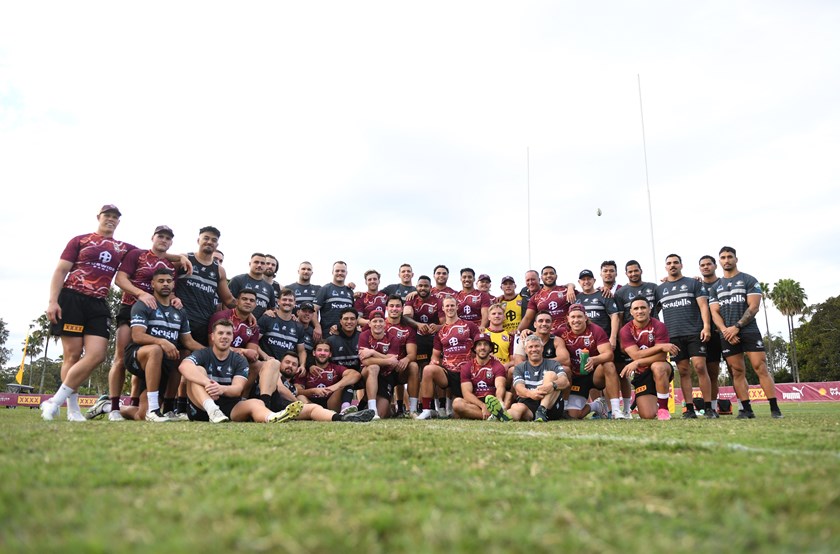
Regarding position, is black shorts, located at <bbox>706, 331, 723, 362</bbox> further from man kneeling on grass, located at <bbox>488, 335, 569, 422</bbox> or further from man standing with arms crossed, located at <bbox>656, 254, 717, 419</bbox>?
man kneeling on grass, located at <bbox>488, 335, 569, 422</bbox>

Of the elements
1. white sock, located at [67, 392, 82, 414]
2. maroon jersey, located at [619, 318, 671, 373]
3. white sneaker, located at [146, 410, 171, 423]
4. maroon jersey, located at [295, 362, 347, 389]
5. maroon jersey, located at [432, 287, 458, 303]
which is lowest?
white sneaker, located at [146, 410, 171, 423]

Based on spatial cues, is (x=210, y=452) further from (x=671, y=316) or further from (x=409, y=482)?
(x=671, y=316)

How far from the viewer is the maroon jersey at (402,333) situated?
9438 millimetres

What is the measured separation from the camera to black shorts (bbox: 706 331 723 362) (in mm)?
8407

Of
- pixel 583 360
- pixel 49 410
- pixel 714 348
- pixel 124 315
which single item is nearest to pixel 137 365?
pixel 124 315

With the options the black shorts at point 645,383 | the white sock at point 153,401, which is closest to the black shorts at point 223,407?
the white sock at point 153,401

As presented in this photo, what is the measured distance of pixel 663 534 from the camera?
1473 millimetres

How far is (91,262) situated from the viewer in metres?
6.52

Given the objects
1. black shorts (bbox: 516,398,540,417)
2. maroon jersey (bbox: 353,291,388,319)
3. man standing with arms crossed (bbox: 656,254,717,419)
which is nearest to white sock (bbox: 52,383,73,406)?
maroon jersey (bbox: 353,291,388,319)

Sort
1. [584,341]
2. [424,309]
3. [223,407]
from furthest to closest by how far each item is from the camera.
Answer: [424,309], [584,341], [223,407]

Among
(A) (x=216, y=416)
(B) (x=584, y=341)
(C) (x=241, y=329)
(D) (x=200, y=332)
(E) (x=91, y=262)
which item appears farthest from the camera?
(B) (x=584, y=341)

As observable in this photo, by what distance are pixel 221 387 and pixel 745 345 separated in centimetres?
695

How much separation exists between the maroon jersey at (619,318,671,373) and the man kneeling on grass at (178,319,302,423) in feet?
16.3

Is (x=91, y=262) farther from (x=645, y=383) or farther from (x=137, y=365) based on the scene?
(x=645, y=383)
